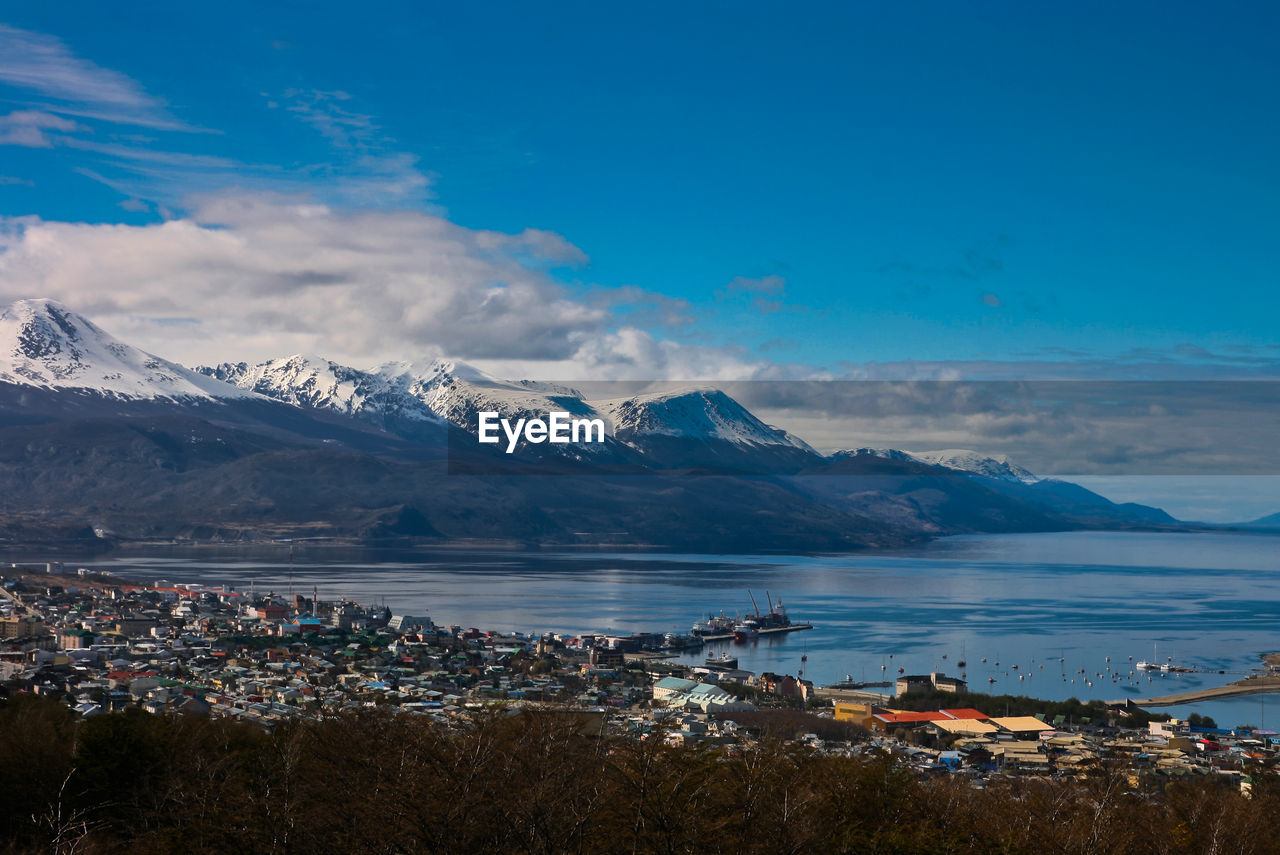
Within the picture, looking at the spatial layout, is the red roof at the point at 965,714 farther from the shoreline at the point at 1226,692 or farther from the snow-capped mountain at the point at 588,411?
the snow-capped mountain at the point at 588,411

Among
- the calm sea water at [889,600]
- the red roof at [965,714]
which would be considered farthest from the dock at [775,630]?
the red roof at [965,714]

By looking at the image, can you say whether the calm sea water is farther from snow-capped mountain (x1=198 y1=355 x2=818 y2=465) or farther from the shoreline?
snow-capped mountain (x1=198 y1=355 x2=818 y2=465)

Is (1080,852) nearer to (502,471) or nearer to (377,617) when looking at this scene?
(377,617)

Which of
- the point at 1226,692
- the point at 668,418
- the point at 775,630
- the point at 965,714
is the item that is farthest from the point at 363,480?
the point at 965,714

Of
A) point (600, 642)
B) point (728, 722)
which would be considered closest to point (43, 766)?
point (728, 722)

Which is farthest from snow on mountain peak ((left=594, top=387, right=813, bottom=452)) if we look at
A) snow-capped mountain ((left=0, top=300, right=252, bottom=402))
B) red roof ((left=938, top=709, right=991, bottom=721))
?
red roof ((left=938, top=709, right=991, bottom=721))

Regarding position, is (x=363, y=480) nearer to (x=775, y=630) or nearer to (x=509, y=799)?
(x=775, y=630)
